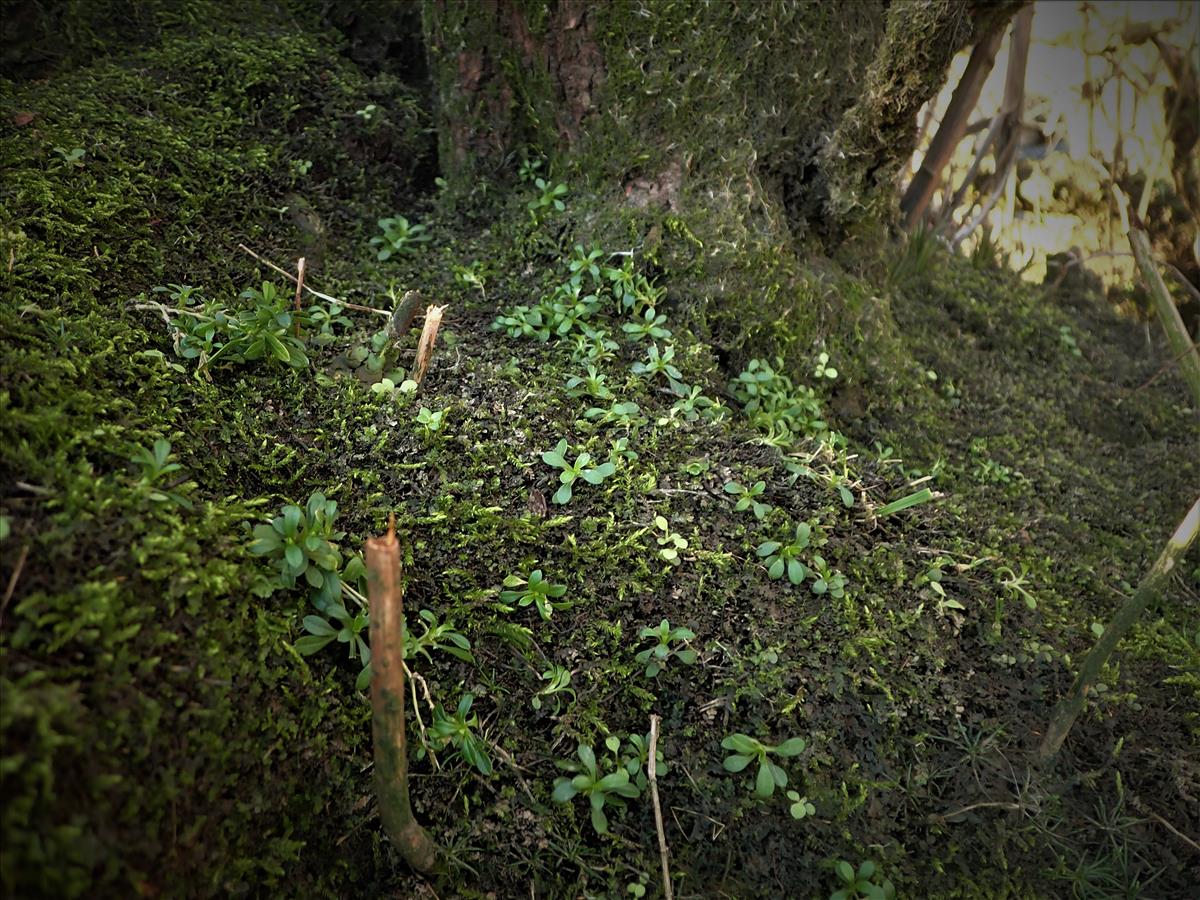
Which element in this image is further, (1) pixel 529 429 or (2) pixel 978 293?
(2) pixel 978 293

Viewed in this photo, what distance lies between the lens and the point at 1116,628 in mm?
1834

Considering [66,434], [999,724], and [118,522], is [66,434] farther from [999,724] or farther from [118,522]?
[999,724]

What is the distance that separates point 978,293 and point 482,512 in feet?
10.4

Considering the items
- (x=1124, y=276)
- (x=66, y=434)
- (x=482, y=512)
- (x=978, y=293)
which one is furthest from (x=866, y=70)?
(x=1124, y=276)

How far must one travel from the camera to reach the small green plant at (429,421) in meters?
2.07

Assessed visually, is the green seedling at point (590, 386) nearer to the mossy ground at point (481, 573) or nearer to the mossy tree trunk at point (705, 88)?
the mossy ground at point (481, 573)

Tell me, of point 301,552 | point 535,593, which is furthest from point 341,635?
point 535,593

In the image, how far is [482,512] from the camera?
6.44ft

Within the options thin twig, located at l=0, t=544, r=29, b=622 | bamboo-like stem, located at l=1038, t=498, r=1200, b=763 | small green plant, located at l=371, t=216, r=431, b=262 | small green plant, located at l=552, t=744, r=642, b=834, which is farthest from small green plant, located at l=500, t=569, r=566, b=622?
small green plant, located at l=371, t=216, r=431, b=262

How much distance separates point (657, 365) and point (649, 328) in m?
0.14

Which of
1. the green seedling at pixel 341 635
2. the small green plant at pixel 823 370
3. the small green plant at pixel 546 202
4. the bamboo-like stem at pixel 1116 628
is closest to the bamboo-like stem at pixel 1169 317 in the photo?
the bamboo-like stem at pixel 1116 628

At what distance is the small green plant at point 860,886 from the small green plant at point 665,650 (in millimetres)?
522

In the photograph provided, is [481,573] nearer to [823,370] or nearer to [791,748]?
[791,748]

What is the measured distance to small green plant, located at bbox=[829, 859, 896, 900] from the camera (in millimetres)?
1636
